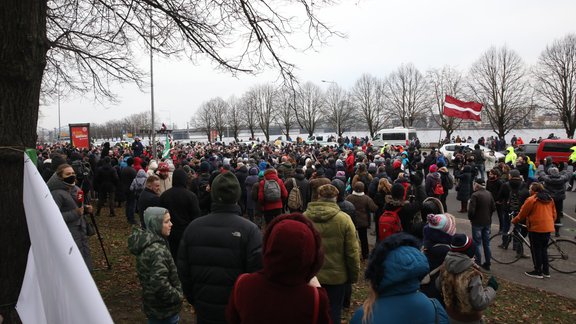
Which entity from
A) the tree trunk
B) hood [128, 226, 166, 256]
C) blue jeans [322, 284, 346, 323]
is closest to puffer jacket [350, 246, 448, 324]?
blue jeans [322, 284, 346, 323]

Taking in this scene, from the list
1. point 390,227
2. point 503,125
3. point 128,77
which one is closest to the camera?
point 390,227

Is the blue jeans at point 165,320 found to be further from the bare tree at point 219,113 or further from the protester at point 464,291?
the bare tree at point 219,113

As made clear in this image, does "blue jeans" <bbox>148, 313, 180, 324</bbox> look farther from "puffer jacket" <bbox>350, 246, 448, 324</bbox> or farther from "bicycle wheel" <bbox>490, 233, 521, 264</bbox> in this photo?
"bicycle wheel" <bbox>490, 233, 521, 264</bbox>

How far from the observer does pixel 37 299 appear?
7.06 ft

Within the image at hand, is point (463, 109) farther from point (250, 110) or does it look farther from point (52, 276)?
point (250, 110)

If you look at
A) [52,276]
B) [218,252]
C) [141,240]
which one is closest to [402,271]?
[218,252]

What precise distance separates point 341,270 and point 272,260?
2.54 metres

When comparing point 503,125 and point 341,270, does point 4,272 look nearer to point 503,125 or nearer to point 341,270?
point 341,270

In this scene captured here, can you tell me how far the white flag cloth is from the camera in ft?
5.87

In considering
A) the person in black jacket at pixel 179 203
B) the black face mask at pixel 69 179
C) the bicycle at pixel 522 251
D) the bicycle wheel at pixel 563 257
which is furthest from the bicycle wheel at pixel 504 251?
the black face mask at pixel 69 179

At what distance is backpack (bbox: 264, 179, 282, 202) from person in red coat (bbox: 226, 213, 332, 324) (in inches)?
243

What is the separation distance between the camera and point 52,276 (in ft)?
6.65

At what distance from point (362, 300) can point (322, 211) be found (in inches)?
95.9

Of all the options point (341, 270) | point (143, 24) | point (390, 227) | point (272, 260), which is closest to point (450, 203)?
point (390, 227)
